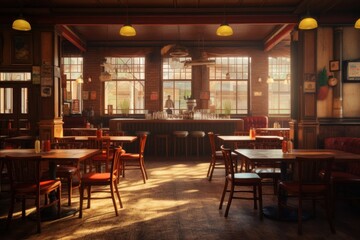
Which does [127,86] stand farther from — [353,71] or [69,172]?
[69,172]

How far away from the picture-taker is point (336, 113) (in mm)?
7777

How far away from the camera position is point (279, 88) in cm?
1322

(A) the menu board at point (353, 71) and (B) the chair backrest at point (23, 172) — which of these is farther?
(A) the menu board at point (353, 71)

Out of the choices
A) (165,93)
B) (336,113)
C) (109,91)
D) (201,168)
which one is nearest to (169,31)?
(165,93)

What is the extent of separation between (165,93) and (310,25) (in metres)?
7.43

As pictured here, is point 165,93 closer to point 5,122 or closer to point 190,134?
point 190,134

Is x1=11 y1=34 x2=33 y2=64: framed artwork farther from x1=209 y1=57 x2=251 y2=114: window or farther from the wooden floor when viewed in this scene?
x1=209 y1=57 x2=251 y2=114: window

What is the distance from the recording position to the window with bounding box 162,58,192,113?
1283cm

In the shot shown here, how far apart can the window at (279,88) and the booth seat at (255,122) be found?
1.59m

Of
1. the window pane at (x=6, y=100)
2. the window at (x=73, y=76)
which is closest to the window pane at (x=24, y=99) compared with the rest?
the window pane at (x=6, y=100)

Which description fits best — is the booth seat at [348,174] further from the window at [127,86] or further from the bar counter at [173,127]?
the window at [127,86]

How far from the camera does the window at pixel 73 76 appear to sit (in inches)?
507

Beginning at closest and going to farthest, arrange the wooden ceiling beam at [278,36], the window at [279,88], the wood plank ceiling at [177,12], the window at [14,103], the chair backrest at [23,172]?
the chair backrest at [23,172] < the wood plank ceiling at [177,12] < the window at [14,103] < the wooden ceiling beam at [278,36] < the window at [279,88]

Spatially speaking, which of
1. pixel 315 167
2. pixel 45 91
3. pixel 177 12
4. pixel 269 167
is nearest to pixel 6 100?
pixel 45 91
